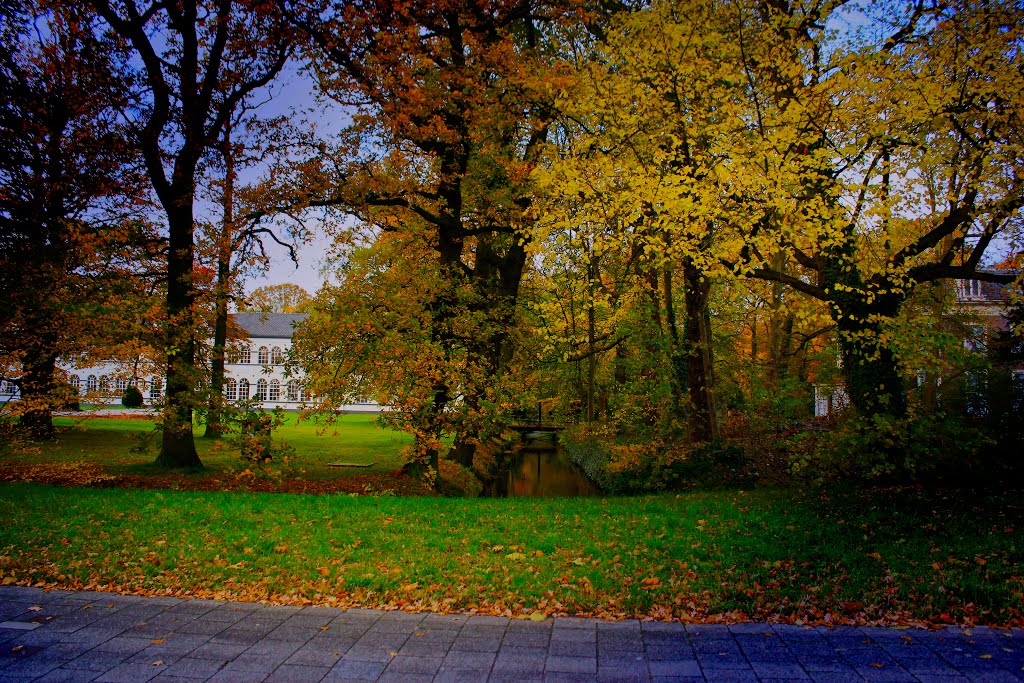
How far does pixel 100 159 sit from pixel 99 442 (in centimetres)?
1123

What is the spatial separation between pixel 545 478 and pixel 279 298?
47.4 metres

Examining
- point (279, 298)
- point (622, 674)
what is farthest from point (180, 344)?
point (279, 298)

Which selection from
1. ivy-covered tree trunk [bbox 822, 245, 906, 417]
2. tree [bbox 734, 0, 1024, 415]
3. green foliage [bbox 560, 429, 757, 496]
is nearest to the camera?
tree [bbox 734, 0, 1024, 415]

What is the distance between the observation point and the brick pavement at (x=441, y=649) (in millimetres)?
4082

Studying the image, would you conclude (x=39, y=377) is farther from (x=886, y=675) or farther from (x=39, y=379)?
(x=886, y=675)

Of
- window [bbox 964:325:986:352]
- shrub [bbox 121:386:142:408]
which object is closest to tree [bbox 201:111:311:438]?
window [bbox 964:325:986:352]

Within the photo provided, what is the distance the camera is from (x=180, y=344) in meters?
12.5

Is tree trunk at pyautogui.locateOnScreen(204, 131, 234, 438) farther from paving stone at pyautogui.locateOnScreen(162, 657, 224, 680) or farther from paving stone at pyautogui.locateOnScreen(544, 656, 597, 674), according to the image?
paving stone at pyautogui.locateOnScreen(544, 656, 597, 674)

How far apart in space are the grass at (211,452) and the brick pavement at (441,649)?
245 inches

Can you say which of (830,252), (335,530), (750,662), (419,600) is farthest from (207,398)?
(830,252)

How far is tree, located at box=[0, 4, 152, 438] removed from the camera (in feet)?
36.2

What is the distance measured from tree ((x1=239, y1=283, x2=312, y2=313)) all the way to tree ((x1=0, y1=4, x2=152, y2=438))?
297cm

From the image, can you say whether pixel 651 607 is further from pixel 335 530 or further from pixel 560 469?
pixel 560 469

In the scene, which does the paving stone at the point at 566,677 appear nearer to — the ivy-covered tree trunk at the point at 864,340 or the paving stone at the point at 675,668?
the paving stone at the point at 675,668
